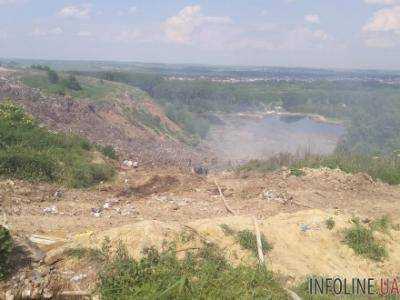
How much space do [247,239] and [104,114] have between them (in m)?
20.0

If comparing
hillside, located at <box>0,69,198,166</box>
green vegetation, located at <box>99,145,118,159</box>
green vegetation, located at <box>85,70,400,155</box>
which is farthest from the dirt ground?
green vegetation, located at <box>85,70,400,155</box>

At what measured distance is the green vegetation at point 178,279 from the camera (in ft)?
20.5

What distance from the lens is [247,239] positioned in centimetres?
880

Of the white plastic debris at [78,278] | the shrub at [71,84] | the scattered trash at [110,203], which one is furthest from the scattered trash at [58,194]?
the shrub at [71,84]

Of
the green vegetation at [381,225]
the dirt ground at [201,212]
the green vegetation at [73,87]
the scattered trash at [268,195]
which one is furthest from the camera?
the green vegetation at [73,87]

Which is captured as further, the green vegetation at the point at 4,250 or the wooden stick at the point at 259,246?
the wooden stick at the point at 259,246

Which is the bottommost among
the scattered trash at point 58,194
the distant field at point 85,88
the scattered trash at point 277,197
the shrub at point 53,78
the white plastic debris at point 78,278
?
the scattered trash at point 277,197

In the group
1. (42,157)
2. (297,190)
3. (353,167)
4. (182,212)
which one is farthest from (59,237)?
(353,167)

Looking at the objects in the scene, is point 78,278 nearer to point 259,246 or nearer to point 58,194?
point 259,246

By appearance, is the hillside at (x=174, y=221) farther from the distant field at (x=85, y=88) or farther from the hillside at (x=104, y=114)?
the distant field at (x=85, y=88)

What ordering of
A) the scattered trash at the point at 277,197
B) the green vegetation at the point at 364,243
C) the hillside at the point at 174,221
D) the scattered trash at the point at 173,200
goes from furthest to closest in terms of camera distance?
the scattered trash at the point at 277,197 → the scattered trash at the point at 173,200 → the green vegetation at the point at 364,243 → the hillside at the point at 174,221

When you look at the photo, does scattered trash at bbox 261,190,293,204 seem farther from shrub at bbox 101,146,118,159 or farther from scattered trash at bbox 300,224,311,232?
shrub at bbox 101,146,118,159

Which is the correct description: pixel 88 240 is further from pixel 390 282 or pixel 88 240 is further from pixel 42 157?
pixel 42 157

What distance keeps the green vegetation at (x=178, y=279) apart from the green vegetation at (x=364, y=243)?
127 inches
